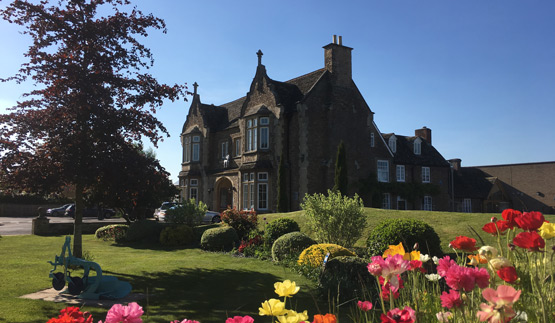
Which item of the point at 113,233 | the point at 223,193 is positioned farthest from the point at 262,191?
the point at 113,233

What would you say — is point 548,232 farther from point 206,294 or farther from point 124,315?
point 206,294

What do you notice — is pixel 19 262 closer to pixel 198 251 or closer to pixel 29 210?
pixel 198 251

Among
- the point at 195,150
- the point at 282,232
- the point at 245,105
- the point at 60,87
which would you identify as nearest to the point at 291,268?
the point at 282,232

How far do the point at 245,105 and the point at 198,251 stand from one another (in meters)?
17.3

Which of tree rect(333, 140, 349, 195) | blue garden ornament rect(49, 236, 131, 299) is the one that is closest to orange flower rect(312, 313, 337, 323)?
blue garden ornament rect(49, 236, 131, 299)

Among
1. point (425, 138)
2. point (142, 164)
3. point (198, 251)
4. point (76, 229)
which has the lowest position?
point (198, 251)

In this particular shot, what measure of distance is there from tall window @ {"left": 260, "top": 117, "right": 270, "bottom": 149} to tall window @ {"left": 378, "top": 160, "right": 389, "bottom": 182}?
10082 mm

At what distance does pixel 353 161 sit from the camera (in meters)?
30.4

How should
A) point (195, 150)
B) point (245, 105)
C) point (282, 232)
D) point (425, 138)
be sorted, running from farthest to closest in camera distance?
point (425, 138) → point (195, 150) → point (245, 105) → point (282, 232)

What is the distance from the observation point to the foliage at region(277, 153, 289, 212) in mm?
28234

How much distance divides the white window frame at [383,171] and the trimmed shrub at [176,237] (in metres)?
18.8

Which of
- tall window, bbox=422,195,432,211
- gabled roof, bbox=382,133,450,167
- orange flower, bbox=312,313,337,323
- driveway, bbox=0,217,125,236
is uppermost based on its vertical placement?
gabled roof, bbox=382,133,450,167

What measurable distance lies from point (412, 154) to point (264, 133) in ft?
53.6

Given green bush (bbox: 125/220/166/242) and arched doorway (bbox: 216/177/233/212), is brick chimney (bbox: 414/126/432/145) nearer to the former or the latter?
arched doorway (bbox: 216/177/233/212)
